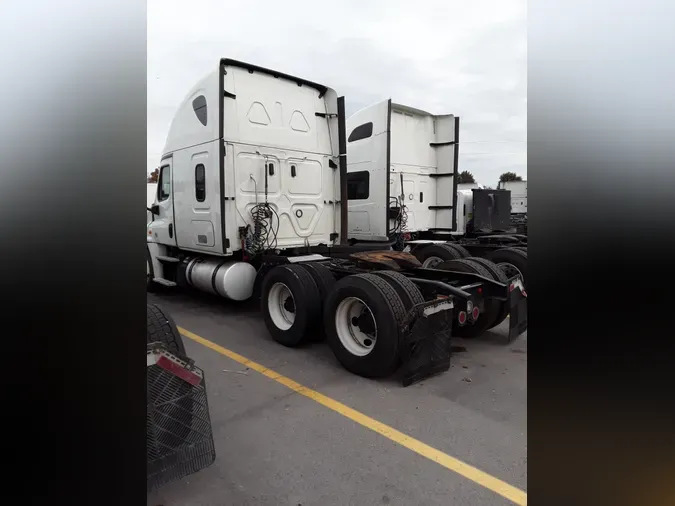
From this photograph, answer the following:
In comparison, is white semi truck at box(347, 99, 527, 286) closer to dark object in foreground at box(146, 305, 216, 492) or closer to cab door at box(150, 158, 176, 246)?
cab door at box(150, 158, 176, 246)

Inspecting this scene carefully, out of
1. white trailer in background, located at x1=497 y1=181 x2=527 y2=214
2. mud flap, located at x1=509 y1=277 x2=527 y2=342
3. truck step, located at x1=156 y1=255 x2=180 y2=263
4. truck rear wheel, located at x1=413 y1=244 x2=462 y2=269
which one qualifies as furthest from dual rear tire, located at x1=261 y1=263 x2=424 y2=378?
white trailer in background, located at x1=497 y1=181 x2=527 y2=214

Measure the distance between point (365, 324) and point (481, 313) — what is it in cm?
158

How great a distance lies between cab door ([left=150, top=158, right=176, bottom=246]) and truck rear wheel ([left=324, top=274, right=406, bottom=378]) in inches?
181

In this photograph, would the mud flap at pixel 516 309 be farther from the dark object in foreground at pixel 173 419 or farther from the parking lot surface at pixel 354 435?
the dark object in foreground at pixel 173 419

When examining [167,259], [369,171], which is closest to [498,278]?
[369,171]

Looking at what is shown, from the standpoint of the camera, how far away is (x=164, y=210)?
8.46 meters

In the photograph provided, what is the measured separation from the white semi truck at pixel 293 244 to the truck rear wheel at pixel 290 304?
0.02 metres

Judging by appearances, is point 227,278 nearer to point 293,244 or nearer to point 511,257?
point 293,244

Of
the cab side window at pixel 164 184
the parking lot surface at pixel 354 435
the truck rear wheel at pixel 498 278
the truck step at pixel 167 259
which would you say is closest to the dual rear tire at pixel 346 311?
the parking lot surface at pixel 354 435

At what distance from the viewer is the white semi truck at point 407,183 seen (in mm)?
8734
